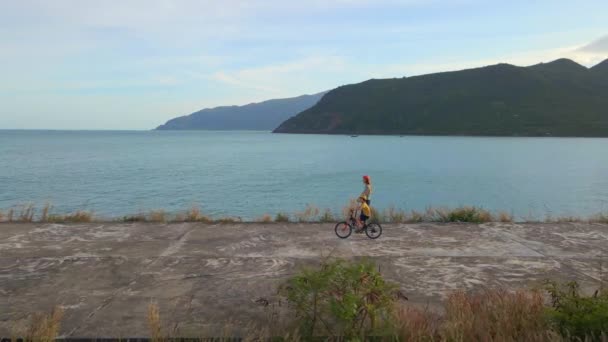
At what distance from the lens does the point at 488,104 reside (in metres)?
159

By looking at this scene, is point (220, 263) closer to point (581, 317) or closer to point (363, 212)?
point (363, 212)

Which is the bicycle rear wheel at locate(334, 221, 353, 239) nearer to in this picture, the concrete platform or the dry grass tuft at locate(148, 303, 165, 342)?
the concrete platform

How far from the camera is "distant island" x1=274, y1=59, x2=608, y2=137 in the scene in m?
141

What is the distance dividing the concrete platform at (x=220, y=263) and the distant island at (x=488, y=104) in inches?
5568

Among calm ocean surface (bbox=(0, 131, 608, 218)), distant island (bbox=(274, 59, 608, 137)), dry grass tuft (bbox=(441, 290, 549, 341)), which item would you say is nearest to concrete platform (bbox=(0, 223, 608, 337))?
dry grass tuft (bbox=(441, 290, 549, 341))

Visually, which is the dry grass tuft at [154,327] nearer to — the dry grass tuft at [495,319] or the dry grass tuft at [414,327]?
the dry grass tuft at [414,327]

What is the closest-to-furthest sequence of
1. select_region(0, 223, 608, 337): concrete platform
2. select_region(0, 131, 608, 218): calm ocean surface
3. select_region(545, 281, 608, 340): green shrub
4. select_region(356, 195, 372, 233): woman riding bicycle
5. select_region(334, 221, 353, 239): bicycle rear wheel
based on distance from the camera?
select_region(545, 281, 608, 340): green shrub < select_region(0, 223, 608, 337): concrete platform < select_region(356, 195, 372, 233): woman riding bicycle < select_region(334, 221, 353, 239): bicycle rear wheel < select_region(0, 131, 608, 218): calm ocean surface

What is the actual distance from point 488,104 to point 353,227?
164 m

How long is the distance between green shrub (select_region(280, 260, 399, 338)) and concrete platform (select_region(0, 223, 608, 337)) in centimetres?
95

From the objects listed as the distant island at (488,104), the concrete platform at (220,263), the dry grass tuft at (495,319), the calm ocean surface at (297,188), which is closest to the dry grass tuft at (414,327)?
the dry grass tuft at (495,319)

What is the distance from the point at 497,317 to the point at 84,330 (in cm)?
487

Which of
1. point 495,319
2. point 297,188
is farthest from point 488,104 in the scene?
point 495,319

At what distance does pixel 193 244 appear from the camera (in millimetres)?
10109

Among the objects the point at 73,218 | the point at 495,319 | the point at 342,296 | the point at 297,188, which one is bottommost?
the point at 297,188
